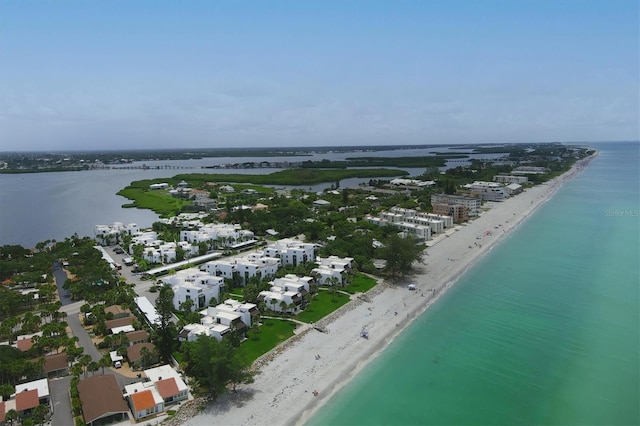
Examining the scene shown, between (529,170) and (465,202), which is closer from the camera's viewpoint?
(465,202)

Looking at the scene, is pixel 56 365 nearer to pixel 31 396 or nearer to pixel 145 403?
pixel 31 396

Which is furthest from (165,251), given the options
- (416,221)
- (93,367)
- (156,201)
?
(156,201)

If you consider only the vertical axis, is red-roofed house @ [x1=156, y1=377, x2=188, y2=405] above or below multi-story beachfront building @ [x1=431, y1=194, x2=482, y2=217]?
below

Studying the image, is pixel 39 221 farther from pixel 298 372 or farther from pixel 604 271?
pixel 604 271

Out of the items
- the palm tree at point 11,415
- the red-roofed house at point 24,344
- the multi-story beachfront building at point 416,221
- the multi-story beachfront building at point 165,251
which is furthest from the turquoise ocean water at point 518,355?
the multi-story beachfront building at point 165,251

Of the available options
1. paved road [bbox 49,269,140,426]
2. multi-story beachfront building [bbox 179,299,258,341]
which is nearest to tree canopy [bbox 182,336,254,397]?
multi-story beachfront building [bbox 179,299,258,341]

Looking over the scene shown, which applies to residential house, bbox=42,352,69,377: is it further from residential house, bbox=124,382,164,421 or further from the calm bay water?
the calm bay water

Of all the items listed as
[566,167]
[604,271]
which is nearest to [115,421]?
[604,271]
